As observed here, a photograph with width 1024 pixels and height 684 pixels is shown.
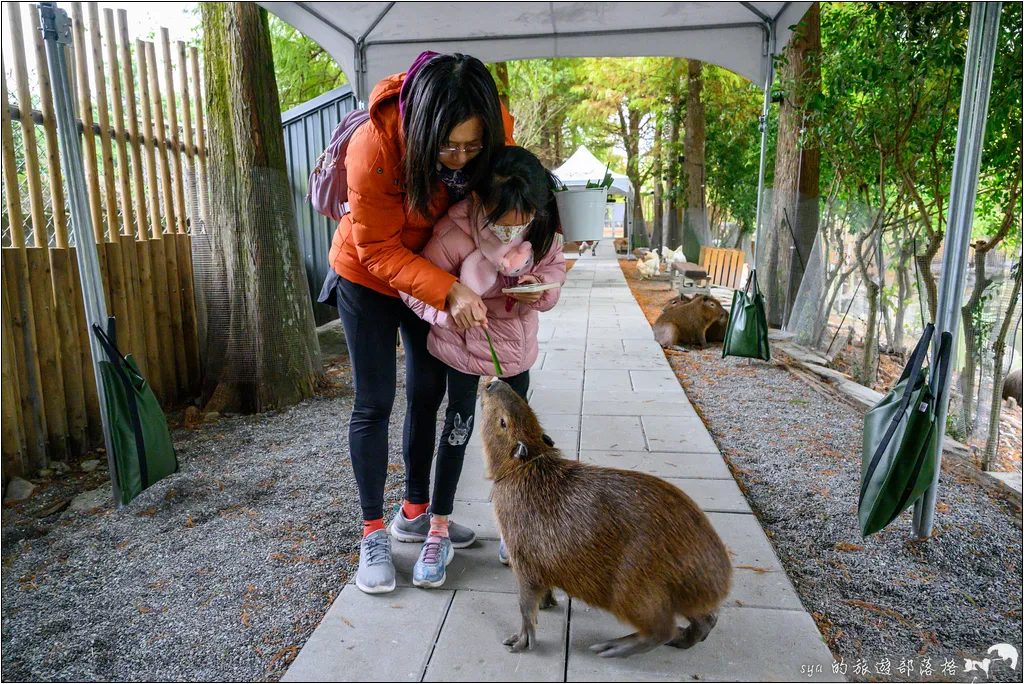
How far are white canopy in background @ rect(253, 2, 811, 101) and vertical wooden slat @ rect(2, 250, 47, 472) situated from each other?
2335 millimetres

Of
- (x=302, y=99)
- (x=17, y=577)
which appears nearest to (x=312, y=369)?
(x=17, y=577)

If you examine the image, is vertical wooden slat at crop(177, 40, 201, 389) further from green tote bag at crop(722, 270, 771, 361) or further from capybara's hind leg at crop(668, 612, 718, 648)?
green tote bag at crop(722, 270, 771, 361)

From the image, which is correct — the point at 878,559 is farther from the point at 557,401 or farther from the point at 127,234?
the point at 127,234

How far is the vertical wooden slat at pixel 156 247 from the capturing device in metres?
4.45

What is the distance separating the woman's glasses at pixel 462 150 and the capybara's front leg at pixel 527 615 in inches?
Answer: 51.3

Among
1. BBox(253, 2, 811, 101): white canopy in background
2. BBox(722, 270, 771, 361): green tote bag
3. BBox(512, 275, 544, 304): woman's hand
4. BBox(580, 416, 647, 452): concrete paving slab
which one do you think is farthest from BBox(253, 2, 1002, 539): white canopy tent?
BBox(512, 275, 544, 304): woman's hand

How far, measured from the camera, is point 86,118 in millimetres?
3988

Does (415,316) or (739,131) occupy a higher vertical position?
(739,131)

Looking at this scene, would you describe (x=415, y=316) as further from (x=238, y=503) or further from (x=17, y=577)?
A: (x=17, y=577)

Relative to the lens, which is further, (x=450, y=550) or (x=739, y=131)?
(x=739, y=131)

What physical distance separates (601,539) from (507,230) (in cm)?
100

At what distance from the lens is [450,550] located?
2488 mm

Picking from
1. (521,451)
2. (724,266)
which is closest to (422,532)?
(521,451)

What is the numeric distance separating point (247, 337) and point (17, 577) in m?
2.22
